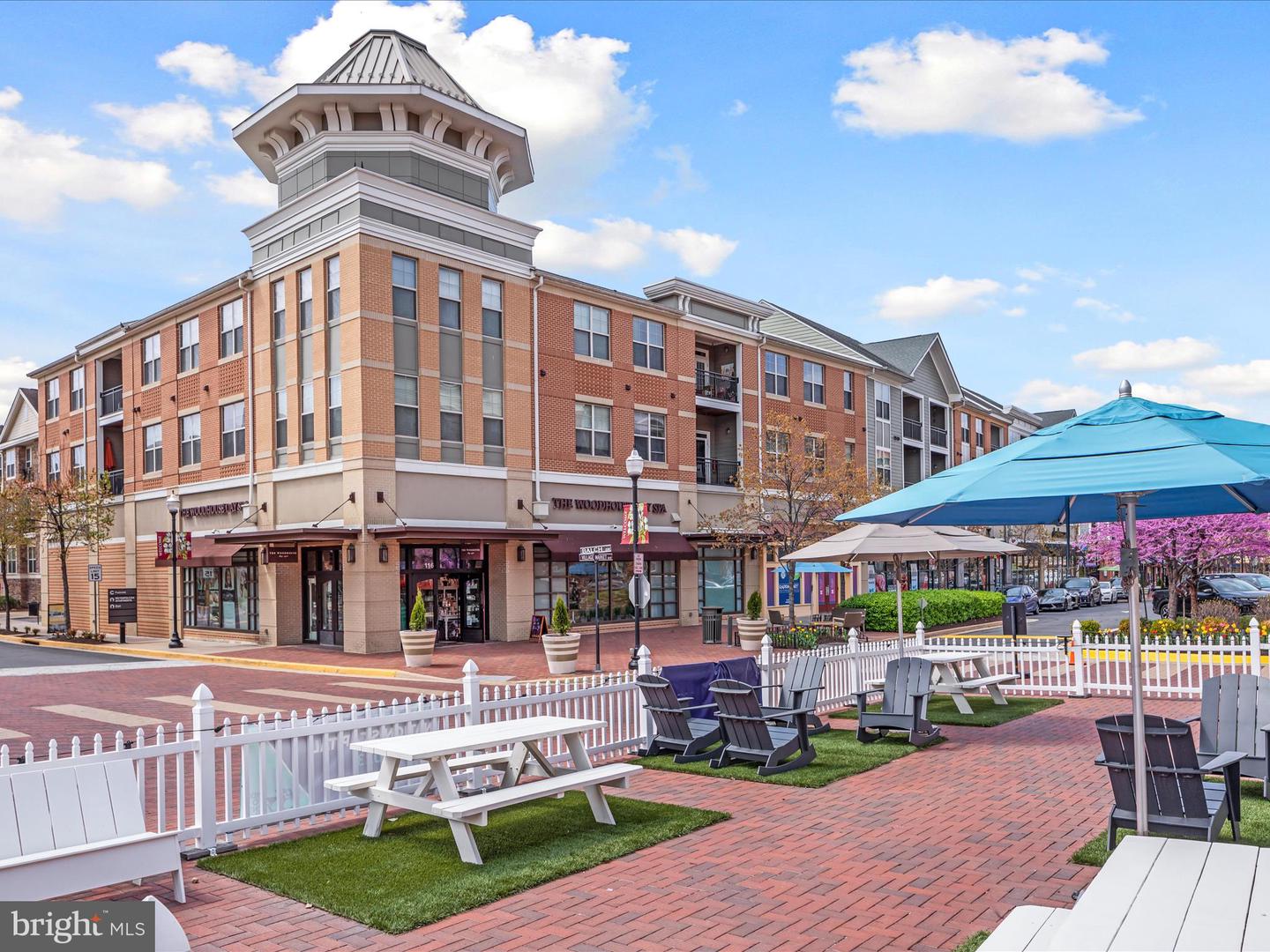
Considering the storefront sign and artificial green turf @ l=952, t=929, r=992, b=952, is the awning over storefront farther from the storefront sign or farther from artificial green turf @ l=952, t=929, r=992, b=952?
artificial green turf @ l=952, t=929, r=992, b=952

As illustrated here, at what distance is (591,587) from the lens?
3231cm

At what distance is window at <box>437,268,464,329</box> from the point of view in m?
28.3

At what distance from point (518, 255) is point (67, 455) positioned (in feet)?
81.7

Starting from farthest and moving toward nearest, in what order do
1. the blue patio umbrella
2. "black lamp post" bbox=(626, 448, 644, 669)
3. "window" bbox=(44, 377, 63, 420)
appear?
"window" bbox=(44, 377, 63, 420)
"black lamp post" bbox=(626, 448, 644, 669)
the blue patio umbrella

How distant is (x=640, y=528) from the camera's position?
67.4 feet

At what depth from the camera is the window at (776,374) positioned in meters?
40.2

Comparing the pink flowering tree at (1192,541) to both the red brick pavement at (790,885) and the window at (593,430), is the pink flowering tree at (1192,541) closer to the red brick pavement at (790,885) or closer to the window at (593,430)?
the window at (593,430)

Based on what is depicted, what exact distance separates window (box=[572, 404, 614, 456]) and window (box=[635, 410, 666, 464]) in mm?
1464

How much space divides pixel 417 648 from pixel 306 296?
37.7 feet

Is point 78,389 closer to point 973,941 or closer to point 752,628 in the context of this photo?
point 752,628

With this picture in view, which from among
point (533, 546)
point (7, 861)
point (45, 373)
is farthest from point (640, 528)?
point (45, 373)

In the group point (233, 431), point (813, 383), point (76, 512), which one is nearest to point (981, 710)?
Answer: point (233, 431)

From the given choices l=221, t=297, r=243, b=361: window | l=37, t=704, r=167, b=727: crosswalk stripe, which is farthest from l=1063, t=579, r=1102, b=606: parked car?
l=37, t=704, r=167, b=727: crosswalk stripe

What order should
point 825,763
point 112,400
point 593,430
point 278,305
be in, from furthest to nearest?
point 112,400, point 593,430, point 278,305, point 825,763
